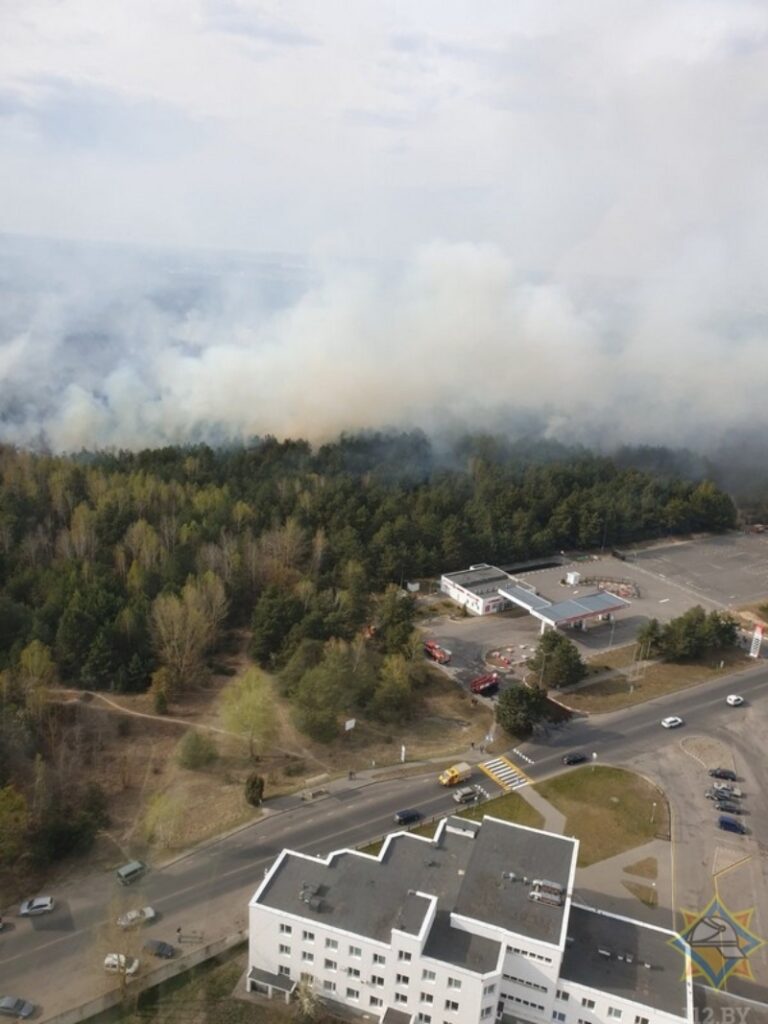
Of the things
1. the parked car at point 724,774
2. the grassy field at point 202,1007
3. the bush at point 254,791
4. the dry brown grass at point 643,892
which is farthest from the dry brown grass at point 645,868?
the bush at point 254,791

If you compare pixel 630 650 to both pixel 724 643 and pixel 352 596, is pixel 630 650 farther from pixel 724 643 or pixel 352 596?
pixel 352 596

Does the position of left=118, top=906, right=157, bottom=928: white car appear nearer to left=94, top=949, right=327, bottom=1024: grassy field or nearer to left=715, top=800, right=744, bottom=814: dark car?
left=94, top=949, right=327, bottom=1024: grassy field

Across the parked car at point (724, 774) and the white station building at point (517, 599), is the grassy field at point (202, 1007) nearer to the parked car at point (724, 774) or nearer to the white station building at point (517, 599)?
the parked car at point (724, 774)

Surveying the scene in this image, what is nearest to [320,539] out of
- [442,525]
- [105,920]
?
[442,525]

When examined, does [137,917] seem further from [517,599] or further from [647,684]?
[517,599]

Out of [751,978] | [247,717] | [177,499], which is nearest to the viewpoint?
[751,978]

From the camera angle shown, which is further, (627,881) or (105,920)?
(627,881)

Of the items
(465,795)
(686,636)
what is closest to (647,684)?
(686,636)

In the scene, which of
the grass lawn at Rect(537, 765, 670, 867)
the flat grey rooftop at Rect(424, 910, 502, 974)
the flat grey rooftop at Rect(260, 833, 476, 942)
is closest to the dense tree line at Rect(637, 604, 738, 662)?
the grass lawn at Rect(537, 765, 670, 867)
